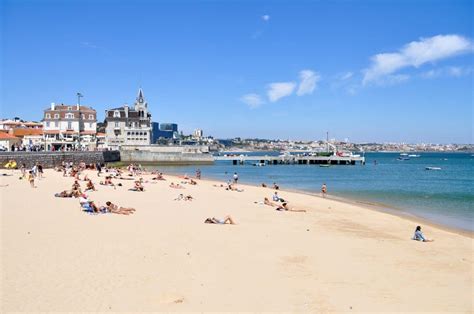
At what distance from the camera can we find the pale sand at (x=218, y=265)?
806 centimetres

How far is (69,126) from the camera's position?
81.1 m

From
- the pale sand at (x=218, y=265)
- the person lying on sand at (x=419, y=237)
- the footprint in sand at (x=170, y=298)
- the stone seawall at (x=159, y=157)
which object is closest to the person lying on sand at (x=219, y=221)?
the pale sand at (x=218, y=265)

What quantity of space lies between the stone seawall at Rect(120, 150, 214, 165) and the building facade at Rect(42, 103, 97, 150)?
22.5 ft

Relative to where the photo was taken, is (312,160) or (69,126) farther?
(312,160)

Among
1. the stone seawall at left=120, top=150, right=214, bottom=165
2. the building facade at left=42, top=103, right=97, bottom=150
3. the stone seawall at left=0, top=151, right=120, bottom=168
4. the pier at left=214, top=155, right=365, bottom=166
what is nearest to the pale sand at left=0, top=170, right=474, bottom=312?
the stone seawall at left=0, top=151, right=120, bottom=168

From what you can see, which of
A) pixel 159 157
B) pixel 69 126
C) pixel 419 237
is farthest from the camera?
pixel 159 157

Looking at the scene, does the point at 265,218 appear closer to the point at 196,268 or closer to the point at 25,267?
the point at 196,268

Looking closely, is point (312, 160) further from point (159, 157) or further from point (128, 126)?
point (128, 126)

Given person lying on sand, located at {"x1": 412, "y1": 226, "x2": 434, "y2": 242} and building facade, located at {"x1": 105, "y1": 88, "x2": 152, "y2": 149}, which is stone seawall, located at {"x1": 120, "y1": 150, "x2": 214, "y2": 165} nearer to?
building facade, located at {"x1": 105, "y1": 88, "x2": 152, "y2": 149}

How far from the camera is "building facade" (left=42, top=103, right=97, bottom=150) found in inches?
3044

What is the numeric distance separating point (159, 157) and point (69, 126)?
57.3 feet

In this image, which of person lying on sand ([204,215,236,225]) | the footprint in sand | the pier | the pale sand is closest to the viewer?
the footprint in sand

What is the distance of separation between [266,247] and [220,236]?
1.92 metres

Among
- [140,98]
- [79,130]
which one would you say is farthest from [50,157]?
[140,98]
